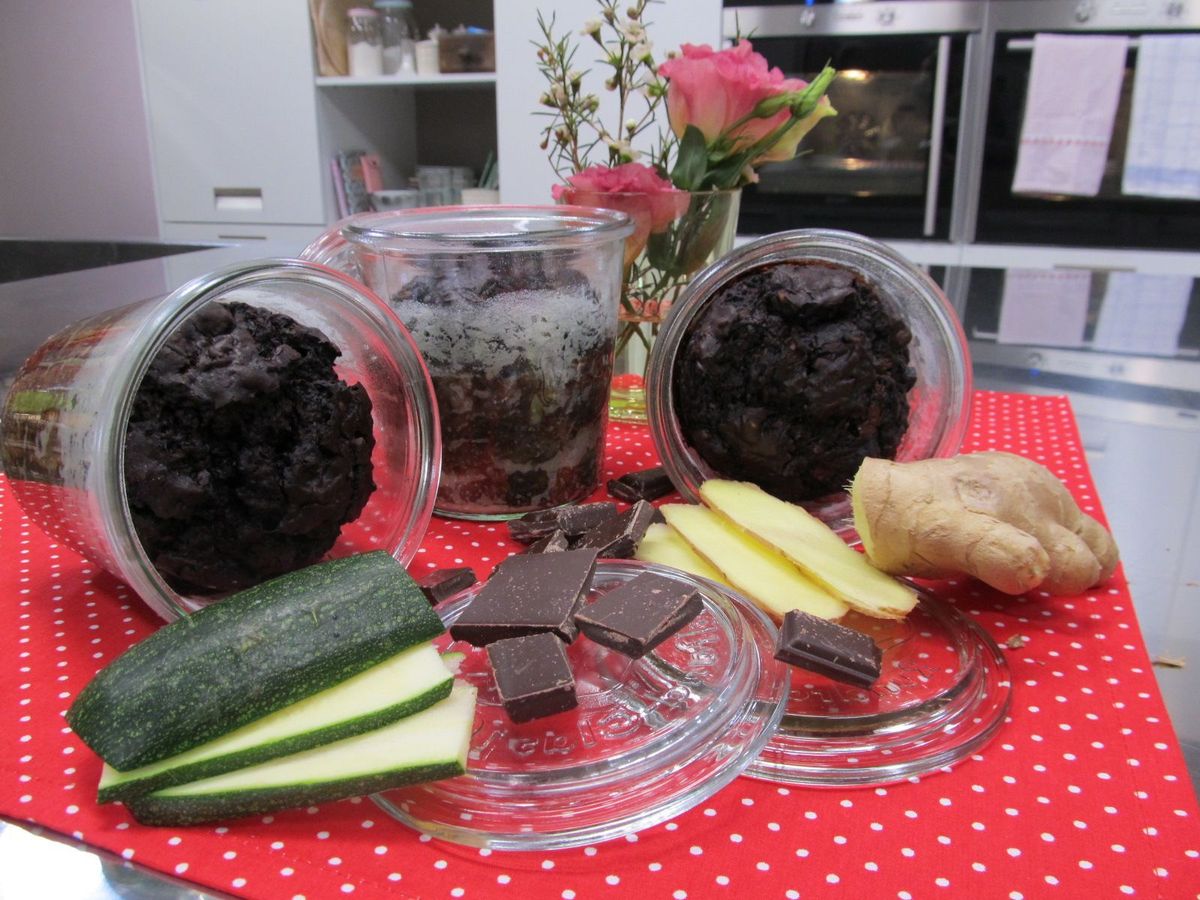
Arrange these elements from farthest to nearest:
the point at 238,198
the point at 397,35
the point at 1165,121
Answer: the point at 238,198
the point at 397,35
the point at 1165,121

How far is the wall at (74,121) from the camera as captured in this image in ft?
12.3

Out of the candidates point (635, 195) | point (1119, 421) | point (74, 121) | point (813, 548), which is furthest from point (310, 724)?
point (74, 121)

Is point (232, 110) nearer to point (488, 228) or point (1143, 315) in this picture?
point (488, 228)

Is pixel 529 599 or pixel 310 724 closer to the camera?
pixel 310 724

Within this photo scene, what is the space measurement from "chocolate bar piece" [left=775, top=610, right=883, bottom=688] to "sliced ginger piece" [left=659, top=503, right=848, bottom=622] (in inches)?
2.4

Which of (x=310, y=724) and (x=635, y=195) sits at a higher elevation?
(x=635, y=195)

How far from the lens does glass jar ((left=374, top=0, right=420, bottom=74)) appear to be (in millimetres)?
2863

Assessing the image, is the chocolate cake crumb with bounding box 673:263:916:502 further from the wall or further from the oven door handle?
the wall

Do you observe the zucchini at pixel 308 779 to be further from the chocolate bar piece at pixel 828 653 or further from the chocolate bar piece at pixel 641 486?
the chocolate bar piece at pixel 641 486

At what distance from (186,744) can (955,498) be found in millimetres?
570

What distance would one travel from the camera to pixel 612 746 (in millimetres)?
536

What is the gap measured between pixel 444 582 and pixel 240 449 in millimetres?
190

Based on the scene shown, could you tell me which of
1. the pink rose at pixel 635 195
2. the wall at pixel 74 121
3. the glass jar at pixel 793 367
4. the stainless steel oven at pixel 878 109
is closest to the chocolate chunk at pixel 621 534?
the glass jar at pixel 793 367

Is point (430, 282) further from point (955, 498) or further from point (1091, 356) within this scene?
point (1091, 356)
